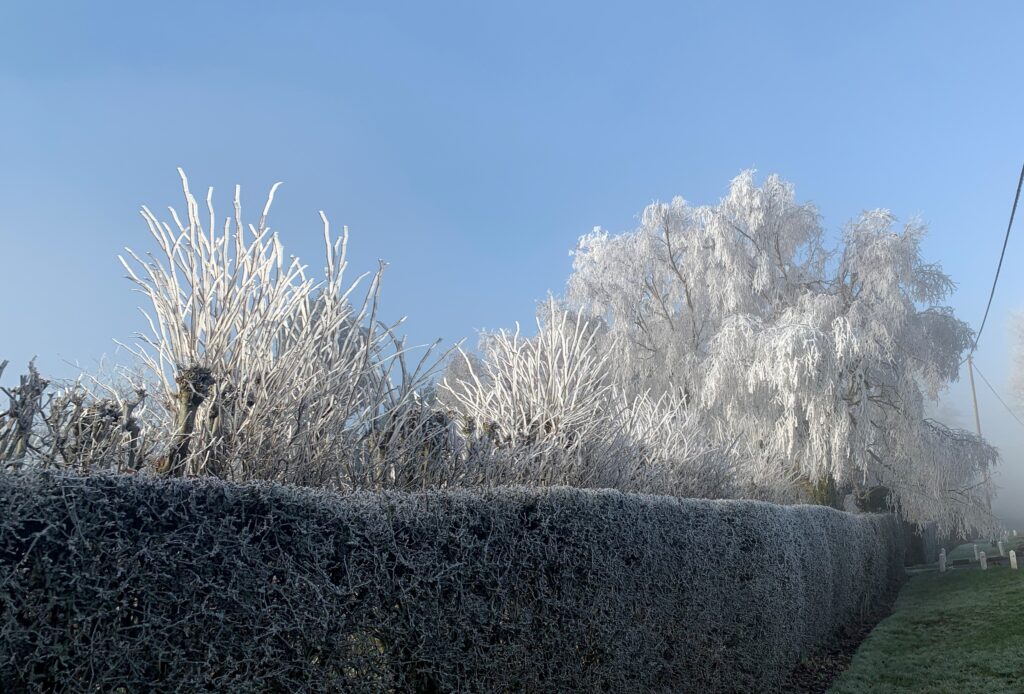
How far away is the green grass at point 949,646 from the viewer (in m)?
7.41

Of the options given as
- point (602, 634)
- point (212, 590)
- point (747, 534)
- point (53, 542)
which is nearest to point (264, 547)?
point (212, 590)

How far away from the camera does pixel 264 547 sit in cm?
261

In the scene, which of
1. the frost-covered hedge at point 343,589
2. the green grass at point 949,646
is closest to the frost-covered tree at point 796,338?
the green grass at point 949,646

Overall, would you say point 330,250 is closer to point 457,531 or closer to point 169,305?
point 169,305

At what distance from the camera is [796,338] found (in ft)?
46.1

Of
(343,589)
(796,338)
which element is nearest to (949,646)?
(796,338)

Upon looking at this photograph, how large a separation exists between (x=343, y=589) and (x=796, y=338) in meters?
12.7

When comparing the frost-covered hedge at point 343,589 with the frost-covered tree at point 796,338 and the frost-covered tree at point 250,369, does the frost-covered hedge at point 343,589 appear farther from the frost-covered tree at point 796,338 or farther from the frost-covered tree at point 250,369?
the frost-covered tree at point 796,338

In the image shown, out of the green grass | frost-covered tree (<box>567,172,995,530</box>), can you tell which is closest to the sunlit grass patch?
the green grass

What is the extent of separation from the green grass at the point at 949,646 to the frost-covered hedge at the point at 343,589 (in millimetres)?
3196

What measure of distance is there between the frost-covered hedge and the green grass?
3196mm

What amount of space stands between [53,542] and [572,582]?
276 cm

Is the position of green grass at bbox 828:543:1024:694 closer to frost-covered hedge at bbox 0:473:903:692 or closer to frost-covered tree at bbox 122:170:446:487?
frost-covered hedge at bbox 0:473:903:692

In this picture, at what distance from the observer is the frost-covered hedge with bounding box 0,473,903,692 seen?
7.02 feet
